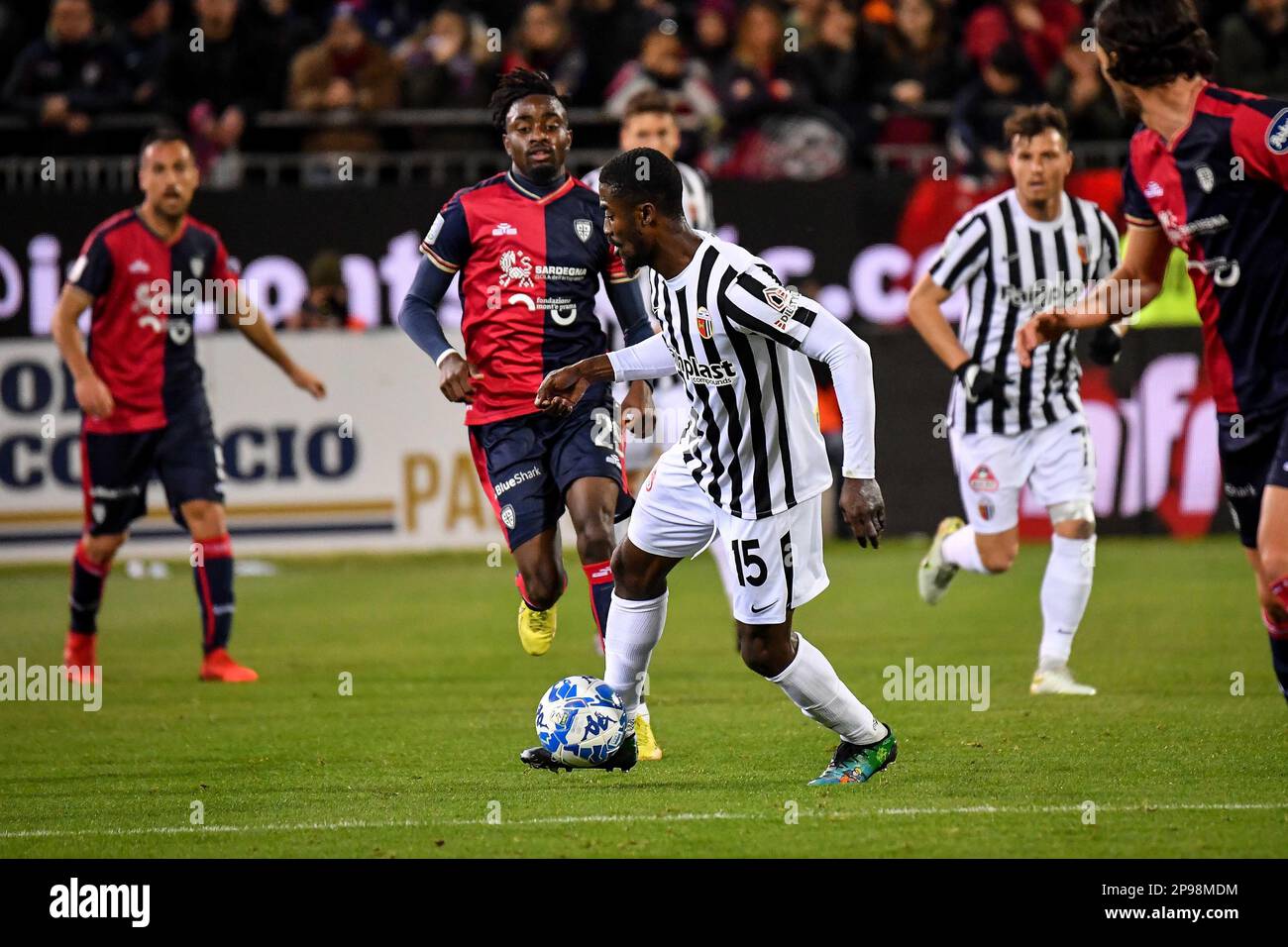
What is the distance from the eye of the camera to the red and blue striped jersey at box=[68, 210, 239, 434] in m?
9.98

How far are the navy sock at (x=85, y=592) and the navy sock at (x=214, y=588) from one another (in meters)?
0.52

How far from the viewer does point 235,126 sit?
54.7 feet

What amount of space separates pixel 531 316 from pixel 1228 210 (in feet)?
10.0

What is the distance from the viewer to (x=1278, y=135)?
5.67m

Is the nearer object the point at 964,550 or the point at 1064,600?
the point at 1064,600

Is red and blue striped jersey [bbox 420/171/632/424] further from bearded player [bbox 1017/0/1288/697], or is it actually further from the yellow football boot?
bearded player [bbox 1017/0/1288/697]

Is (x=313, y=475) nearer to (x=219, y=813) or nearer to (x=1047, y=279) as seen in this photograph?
(x=1047, y=279)

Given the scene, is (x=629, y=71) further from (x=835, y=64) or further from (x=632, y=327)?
(x=632, y=327)

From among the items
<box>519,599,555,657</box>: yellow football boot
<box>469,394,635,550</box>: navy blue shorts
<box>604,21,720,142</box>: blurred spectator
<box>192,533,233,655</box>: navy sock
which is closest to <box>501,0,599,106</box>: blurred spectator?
<box>604,21,720,142</box>: blurred spectator

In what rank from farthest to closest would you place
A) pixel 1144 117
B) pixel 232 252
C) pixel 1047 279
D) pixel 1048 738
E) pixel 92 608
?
pixel 232 252, pixel 92 608, pixel 1047 279, pixel 1048 738, pixel 1144 117

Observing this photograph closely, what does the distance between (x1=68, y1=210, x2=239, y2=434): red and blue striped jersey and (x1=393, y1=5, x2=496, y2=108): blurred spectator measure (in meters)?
7.38

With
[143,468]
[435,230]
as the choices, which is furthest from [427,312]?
[143,468]
